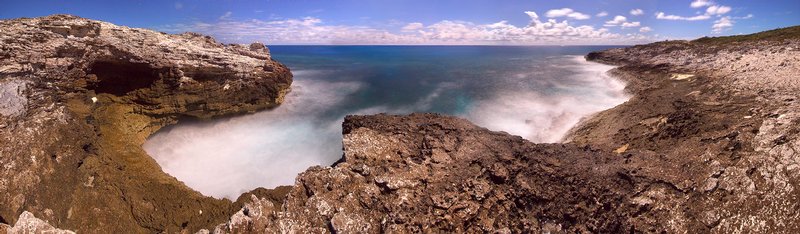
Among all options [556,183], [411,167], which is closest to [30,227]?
[411,167]

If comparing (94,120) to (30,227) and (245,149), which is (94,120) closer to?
(245,149)

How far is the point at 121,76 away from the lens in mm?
19781

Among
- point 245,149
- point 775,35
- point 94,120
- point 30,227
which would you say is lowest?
point 245,149

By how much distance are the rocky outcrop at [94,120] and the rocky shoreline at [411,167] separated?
0.07 meters

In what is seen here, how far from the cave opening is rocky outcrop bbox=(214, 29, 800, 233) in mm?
15158

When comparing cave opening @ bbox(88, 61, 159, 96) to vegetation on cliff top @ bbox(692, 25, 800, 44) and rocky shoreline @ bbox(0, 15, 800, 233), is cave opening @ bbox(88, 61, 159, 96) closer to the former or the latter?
rocky shoreline @ bbox(0, 15, 800, 233)

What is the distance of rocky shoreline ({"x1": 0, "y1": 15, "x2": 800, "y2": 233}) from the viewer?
31.4ft

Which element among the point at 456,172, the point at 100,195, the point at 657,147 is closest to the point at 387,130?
the point at 456,172

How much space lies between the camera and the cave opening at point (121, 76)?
18.7m

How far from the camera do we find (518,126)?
2527 centimetres

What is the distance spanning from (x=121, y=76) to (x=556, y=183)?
23.4 metres

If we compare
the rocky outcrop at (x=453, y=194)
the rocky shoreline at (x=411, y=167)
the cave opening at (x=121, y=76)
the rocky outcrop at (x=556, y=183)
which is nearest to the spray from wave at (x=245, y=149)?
the rocky shoreline at (x=411, y=167)

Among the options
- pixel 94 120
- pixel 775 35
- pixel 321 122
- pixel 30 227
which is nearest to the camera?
pixel 30 227

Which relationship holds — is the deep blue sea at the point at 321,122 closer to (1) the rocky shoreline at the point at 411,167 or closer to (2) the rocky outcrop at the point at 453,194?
(1) the rocky shoreline at the point at 411,167
